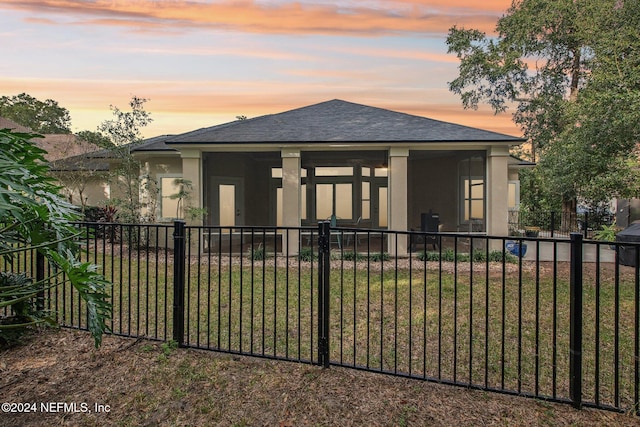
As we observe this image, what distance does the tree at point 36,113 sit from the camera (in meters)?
36.9

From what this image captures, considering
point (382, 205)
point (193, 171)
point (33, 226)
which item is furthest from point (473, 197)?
point (33, 226)

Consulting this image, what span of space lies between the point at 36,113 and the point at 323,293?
167 feet

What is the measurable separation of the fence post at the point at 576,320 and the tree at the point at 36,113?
45778 millimetres

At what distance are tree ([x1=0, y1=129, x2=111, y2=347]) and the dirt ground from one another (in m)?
0.53

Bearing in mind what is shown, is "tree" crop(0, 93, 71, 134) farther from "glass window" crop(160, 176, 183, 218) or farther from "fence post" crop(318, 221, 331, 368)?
"fence post" crop(318, 221, 331, 368)

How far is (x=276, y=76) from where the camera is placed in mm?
11211

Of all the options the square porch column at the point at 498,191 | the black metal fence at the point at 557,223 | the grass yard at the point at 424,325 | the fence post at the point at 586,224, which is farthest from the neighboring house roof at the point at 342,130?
→ the fence post at the point at 586,224

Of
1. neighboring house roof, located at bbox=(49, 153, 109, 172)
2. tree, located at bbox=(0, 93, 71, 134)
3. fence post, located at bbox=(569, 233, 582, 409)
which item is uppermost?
tree, located at bbox=(0, 93, 71, 134)

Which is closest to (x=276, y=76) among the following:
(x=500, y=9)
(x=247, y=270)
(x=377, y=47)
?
(x=377, y=47)

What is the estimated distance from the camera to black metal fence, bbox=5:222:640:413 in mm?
2820

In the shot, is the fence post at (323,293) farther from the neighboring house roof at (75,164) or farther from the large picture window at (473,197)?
the neighboring house roof at (75,164)

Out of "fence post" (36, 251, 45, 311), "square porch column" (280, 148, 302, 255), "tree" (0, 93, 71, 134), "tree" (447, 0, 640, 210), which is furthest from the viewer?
"tree" (0, 93, 71, 134)

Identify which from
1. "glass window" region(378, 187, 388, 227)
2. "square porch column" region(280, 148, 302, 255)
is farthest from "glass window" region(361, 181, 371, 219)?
"square porch column" region(280, 148, 302, 255)

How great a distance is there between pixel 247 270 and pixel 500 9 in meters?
19.0
